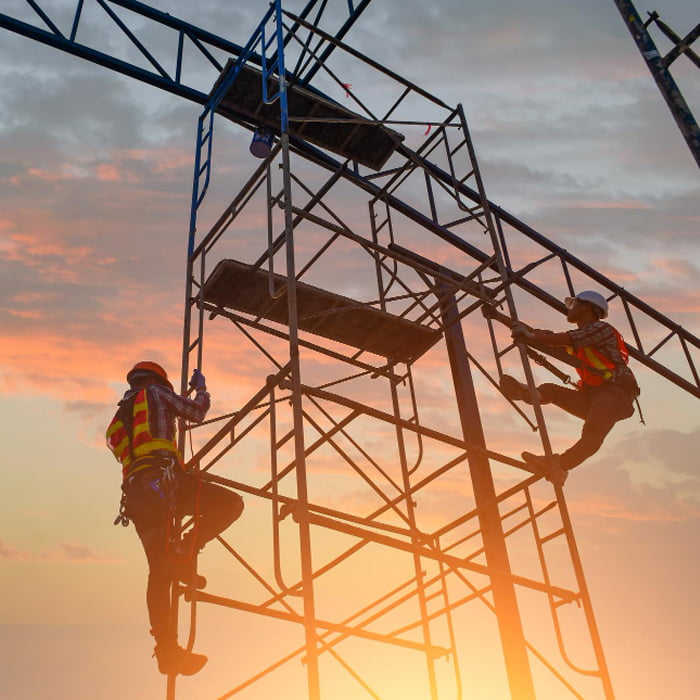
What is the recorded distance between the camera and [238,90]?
31.4 ft

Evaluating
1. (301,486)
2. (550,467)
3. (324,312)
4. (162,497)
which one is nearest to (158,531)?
(162,497)

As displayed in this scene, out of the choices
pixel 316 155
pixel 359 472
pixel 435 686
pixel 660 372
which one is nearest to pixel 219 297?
pixel 359 472

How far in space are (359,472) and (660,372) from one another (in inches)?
313

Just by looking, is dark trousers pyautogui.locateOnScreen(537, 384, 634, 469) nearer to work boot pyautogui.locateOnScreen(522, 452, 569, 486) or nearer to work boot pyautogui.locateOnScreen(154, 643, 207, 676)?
work boot pyautogui.locateOnScreen(522, 452, 569, 486)

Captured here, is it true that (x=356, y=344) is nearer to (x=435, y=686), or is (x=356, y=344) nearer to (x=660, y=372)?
(x=435, y=686)

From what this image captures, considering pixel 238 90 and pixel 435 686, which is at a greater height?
pixel 238 90

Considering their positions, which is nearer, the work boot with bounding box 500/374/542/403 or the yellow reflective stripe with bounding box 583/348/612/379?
the yellow reflective stripe with bounding box 583/348/612/379

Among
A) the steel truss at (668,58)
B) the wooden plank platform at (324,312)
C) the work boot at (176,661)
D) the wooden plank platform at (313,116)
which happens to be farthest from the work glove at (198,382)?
the steel truss at (668,58)

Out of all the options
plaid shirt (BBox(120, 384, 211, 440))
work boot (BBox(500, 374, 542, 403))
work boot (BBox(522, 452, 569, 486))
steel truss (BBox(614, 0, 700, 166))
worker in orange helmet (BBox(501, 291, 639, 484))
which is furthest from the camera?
work boot (BBox(500, 374, 542, 403))

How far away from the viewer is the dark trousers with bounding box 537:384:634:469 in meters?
7.42

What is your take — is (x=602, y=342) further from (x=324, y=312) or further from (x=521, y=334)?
(x=324, y=312)

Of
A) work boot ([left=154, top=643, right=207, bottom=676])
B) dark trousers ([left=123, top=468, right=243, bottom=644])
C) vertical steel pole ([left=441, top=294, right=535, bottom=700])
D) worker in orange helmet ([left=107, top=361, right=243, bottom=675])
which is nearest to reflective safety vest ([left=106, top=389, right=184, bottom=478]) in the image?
worker in orange helmet ([left=107, top=361, right=243, bottom=675])

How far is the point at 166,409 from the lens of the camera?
6695 mm

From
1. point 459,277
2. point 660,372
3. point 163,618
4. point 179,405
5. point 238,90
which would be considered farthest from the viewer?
point 660,372
